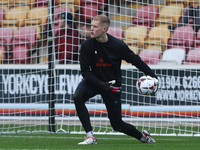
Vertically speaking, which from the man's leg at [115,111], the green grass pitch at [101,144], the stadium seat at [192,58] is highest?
the stadium seat at [192,58]

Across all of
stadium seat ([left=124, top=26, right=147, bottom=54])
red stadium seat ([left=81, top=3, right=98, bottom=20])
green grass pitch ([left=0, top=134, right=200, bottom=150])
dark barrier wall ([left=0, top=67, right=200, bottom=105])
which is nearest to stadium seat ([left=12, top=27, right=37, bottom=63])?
dark barrier wall ([left=0, top=67, right=200, bottom=105])

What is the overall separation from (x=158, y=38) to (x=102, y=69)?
5572 millimetres

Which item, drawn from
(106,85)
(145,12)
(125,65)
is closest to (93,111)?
(125,65)

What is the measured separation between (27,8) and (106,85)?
6354mm

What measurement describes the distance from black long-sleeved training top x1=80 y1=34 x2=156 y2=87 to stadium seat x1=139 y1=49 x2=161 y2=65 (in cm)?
508

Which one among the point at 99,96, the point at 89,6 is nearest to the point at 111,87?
the point at 99,96

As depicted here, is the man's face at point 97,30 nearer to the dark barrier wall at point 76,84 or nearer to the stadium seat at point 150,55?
the dark barrier wall at point 76,84

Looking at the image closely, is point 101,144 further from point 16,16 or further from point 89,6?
point 16,16

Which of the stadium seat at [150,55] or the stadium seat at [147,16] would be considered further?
the stadium seat at [147,16]

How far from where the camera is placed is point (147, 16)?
12.3 meters

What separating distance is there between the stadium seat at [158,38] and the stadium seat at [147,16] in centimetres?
21

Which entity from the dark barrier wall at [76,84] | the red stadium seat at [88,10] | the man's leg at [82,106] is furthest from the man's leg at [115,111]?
the red stadium seat at [88,10]

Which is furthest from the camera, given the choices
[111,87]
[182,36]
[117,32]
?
[117,32]

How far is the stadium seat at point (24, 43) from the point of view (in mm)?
12039
